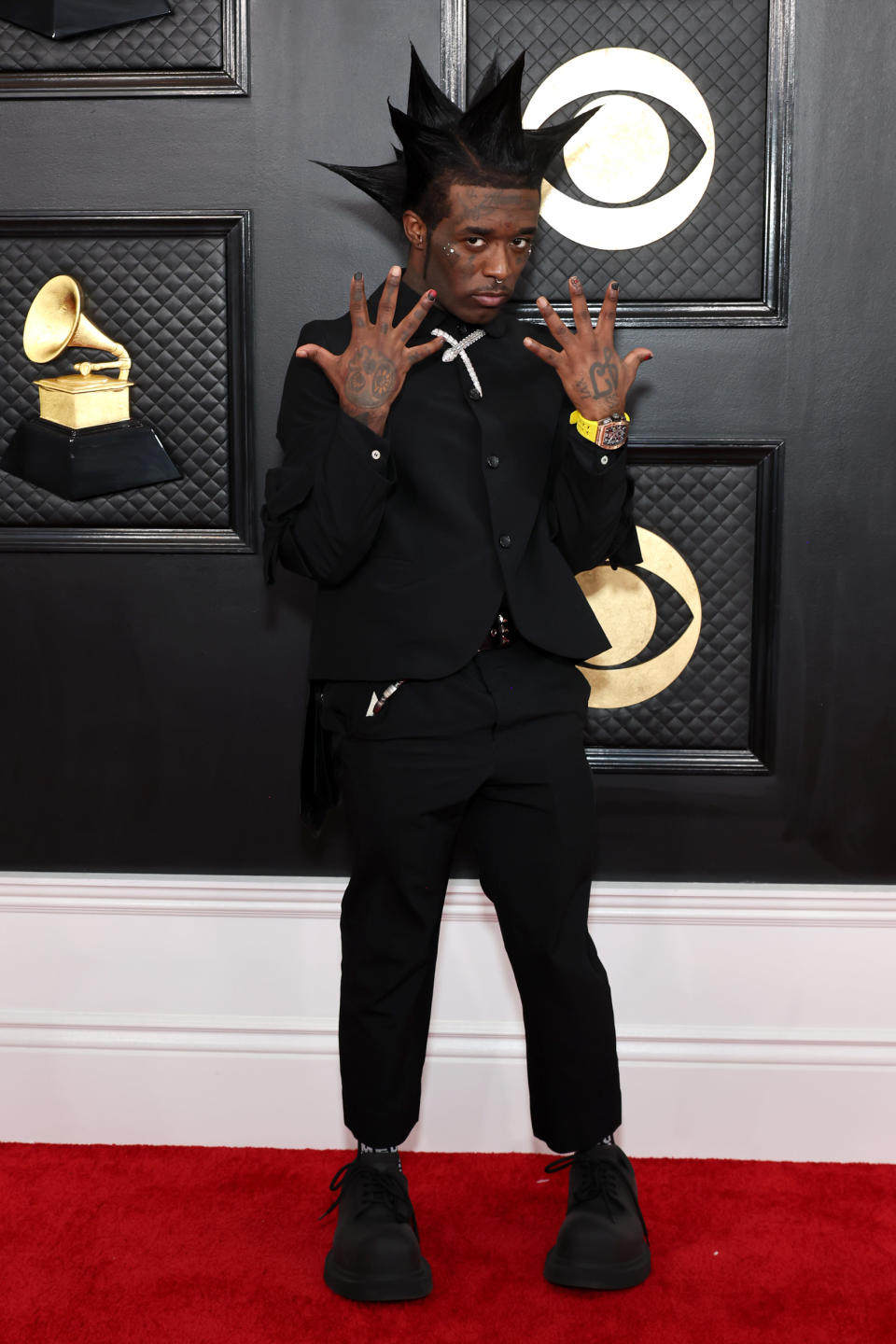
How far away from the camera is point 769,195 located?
6.71ft

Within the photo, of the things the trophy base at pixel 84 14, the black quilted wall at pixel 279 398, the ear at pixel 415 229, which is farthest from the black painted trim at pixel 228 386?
the ear at pixel 415 229

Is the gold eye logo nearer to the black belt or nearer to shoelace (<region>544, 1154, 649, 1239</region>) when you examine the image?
the black belt

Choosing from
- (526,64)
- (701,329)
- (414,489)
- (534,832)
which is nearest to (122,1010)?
(534,832)

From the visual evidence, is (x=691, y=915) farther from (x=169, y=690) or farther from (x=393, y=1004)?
(x=169, y=690)

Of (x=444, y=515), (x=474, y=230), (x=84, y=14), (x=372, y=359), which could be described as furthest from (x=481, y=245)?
(x=84, y=14)

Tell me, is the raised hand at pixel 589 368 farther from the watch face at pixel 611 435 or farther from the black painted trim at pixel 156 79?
the black painted trim at pixel 156 79

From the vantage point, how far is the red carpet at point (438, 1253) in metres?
1.75

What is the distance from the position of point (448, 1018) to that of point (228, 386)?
122 centimetres

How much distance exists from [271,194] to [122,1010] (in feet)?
4.97

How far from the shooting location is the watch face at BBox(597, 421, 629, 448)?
169 cm

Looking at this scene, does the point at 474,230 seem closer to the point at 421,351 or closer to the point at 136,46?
the point at 421,351

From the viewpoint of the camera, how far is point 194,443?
2.16m

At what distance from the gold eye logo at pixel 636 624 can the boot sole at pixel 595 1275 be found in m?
0.92

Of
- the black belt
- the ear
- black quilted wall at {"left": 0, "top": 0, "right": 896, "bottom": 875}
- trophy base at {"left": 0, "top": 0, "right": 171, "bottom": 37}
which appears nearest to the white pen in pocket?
the black belt
